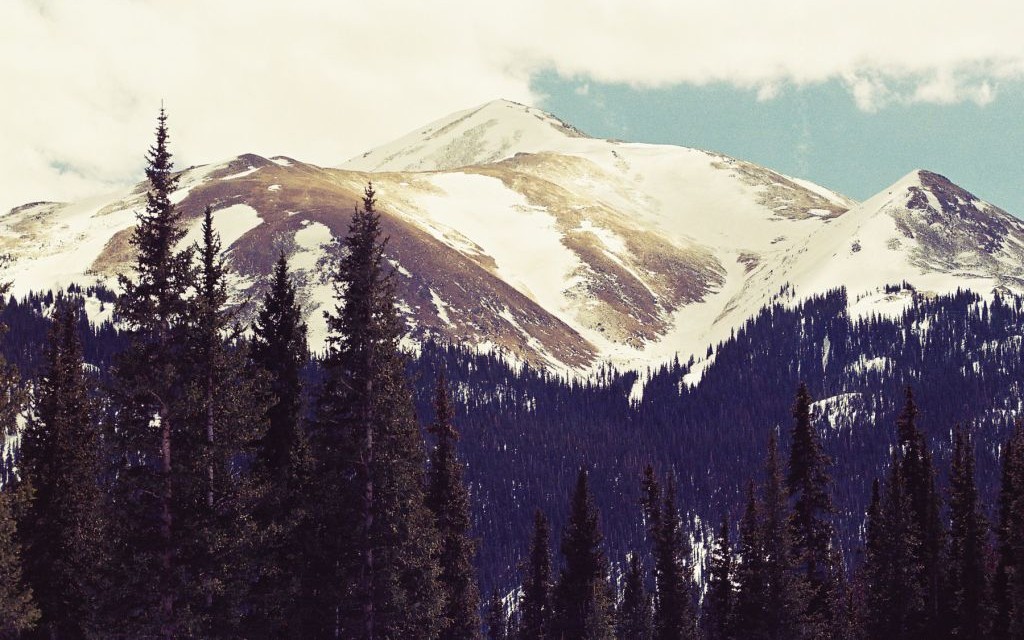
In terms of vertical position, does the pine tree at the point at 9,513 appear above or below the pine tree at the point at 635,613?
above

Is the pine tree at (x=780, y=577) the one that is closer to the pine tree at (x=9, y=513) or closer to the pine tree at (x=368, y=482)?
the pine tree at (x=368, y=482)

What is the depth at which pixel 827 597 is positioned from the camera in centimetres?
6100

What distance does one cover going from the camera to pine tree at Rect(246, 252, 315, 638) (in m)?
35.8

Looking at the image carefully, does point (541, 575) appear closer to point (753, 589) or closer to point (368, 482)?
point (753, 589)

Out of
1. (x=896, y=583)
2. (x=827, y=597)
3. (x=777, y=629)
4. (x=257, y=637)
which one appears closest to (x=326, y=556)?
(x=257, y=637)

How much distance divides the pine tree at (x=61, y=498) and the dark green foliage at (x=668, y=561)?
3486 cm

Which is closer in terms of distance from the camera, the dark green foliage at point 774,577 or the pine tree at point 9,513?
the pine tree at point 9,513

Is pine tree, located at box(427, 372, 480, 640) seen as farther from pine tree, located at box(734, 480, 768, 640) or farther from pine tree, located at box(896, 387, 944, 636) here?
pine tree, located at box(896, 387, 944, 636)

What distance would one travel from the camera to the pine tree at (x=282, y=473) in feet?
117

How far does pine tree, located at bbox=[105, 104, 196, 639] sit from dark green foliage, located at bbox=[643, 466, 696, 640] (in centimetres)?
3980

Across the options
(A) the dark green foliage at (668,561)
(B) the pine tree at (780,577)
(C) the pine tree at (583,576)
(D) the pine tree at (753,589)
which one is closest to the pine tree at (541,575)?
(C) the pine tree at (583,576)

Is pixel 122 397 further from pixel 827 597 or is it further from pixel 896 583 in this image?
pixel 896 583

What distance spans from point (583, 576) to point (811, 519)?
13.8 meters

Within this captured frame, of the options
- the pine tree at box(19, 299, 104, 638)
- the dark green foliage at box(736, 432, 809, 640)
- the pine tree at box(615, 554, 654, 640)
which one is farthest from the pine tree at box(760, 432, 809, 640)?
the pine tree at box(615, 554, 654, 640)
